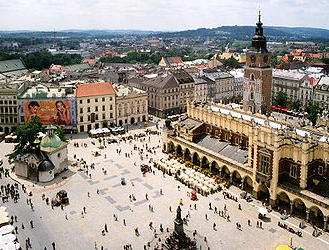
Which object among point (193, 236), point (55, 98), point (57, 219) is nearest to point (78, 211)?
point (57, 219)

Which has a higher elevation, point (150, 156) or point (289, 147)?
point (289, 147)

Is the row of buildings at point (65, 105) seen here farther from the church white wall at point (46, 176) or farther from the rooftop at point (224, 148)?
the rooftop at point (224, 148)

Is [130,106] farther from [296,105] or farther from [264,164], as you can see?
[264,164]

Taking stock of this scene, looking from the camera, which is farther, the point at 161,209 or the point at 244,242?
the point at 161,209

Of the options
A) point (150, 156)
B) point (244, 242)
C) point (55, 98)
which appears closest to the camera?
point (244, 242)

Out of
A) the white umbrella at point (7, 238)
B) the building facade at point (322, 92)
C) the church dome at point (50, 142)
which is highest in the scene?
the building facade at point (322, 92)

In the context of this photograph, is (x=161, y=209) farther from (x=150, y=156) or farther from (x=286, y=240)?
(x=150, y=156)

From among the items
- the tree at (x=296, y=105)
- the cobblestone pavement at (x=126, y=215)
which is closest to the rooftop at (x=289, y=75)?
the tree at (x=296, y=105)

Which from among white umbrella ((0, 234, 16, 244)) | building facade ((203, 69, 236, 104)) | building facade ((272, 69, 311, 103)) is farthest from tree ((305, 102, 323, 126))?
white umbrella ((0, 234, 16, 244))
